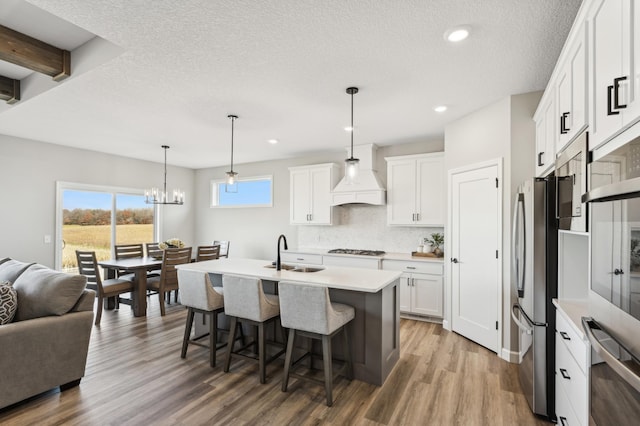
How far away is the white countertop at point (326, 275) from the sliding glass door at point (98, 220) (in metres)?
3.61

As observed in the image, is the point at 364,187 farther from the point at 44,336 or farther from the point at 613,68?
the point at 44,336

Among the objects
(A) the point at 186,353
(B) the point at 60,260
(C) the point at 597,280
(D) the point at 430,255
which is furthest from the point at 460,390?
(B) the point at 60,260

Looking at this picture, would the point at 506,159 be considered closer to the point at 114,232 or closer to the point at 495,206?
the point at 495,206

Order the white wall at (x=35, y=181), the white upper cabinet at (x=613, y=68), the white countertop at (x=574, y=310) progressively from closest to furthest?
the white upper cabinet at (x=613, y=68) < the white countertop at (x=574, y=310) < the white wall at (x=35, y=181)

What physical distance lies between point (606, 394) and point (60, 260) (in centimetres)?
684

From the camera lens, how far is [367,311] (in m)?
2.71

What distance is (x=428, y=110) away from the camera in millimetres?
3600

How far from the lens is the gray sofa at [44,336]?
2.24 metres

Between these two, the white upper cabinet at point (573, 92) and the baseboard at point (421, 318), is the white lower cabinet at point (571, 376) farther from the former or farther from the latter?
the baseboard at point (421, 318)

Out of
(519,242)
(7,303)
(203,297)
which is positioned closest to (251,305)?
(203,297)

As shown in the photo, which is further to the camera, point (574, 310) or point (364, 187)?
point (364, 187)

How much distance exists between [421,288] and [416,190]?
1.44 m

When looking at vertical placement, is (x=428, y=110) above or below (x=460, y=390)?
above

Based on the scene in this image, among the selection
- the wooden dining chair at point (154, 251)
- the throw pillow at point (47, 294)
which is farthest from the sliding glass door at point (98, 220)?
the throw pillow at point (47, 294)
